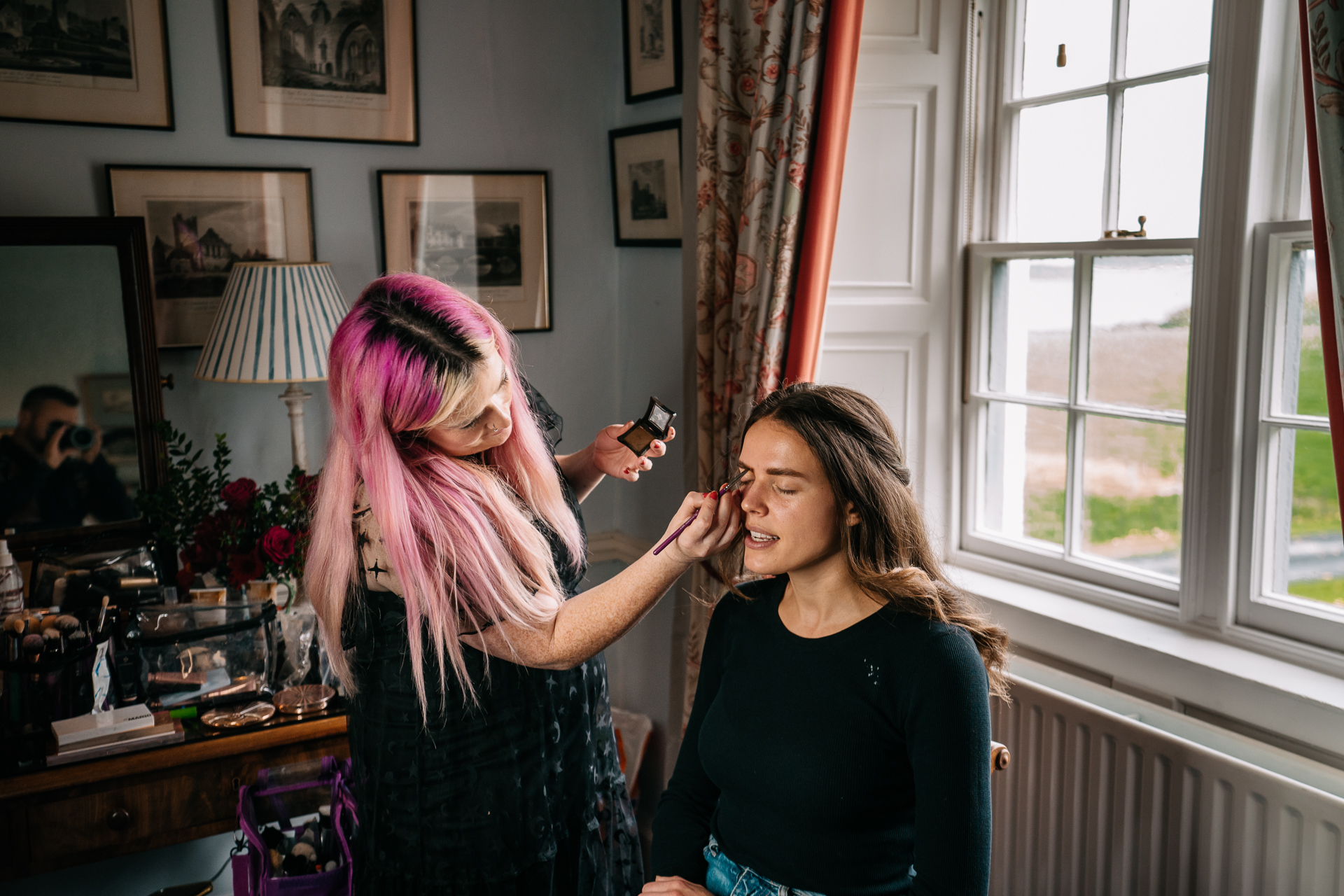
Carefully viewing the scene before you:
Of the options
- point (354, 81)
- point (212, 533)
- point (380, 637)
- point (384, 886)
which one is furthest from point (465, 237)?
point (384, 886)

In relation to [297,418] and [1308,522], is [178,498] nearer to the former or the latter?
[297,418]

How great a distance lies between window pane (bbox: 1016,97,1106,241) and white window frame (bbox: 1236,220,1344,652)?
0.42 meters

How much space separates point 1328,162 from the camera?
1.34 meters

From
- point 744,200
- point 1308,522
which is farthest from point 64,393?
point 1308,522

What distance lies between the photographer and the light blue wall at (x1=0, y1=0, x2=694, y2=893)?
7.87 feet

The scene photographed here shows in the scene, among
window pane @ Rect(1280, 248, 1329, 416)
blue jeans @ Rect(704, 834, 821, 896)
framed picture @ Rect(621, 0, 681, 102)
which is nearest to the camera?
blue jeans @ Rect(704, 834, 821, 896)

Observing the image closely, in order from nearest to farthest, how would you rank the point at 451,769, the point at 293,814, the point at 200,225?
1. the point at 451,769
2. the point at 293,814
3. the point at 200,225

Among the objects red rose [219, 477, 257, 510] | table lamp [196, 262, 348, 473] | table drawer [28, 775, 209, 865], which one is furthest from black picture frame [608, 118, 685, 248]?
table drawer [28, 775, 209, 865]

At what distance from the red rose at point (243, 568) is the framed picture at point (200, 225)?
2.10ft

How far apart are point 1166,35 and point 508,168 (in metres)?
1.71

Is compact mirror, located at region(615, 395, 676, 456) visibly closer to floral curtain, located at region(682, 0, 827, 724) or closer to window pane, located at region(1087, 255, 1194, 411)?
floral curtain, located at region(682, 0, 827, 724)

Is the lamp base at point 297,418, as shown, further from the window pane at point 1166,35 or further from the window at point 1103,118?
the window pane at point 1166,35

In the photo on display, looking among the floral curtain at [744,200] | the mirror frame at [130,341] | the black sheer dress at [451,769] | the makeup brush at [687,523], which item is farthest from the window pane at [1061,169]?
the mirror frame at [130,341]

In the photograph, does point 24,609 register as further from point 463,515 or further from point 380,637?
point 463,515
